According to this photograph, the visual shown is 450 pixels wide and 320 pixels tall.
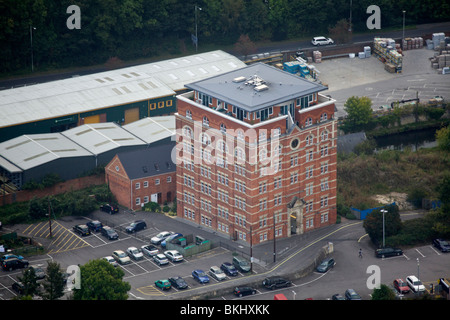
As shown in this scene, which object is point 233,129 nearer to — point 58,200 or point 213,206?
point 213,206

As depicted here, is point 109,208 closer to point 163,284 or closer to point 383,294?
point 163,284

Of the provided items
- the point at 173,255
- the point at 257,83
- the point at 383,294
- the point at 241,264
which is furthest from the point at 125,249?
the point at 383,294

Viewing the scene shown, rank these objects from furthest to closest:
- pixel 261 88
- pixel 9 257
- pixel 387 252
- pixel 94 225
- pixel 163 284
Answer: pixel 94 225 → pixel 387 252 → pixel 261 88 → pixel 9 257 → pixel 163 284

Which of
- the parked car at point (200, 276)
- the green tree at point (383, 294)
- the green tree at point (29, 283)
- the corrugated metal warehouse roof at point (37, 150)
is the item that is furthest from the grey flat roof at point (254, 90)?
the green tree at point (29, 283)

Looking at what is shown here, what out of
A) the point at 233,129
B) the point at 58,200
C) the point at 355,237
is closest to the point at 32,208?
the point at 58,200

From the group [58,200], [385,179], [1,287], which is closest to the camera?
[1,287]

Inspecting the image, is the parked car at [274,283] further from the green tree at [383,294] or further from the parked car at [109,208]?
the parked car at [109,208]
